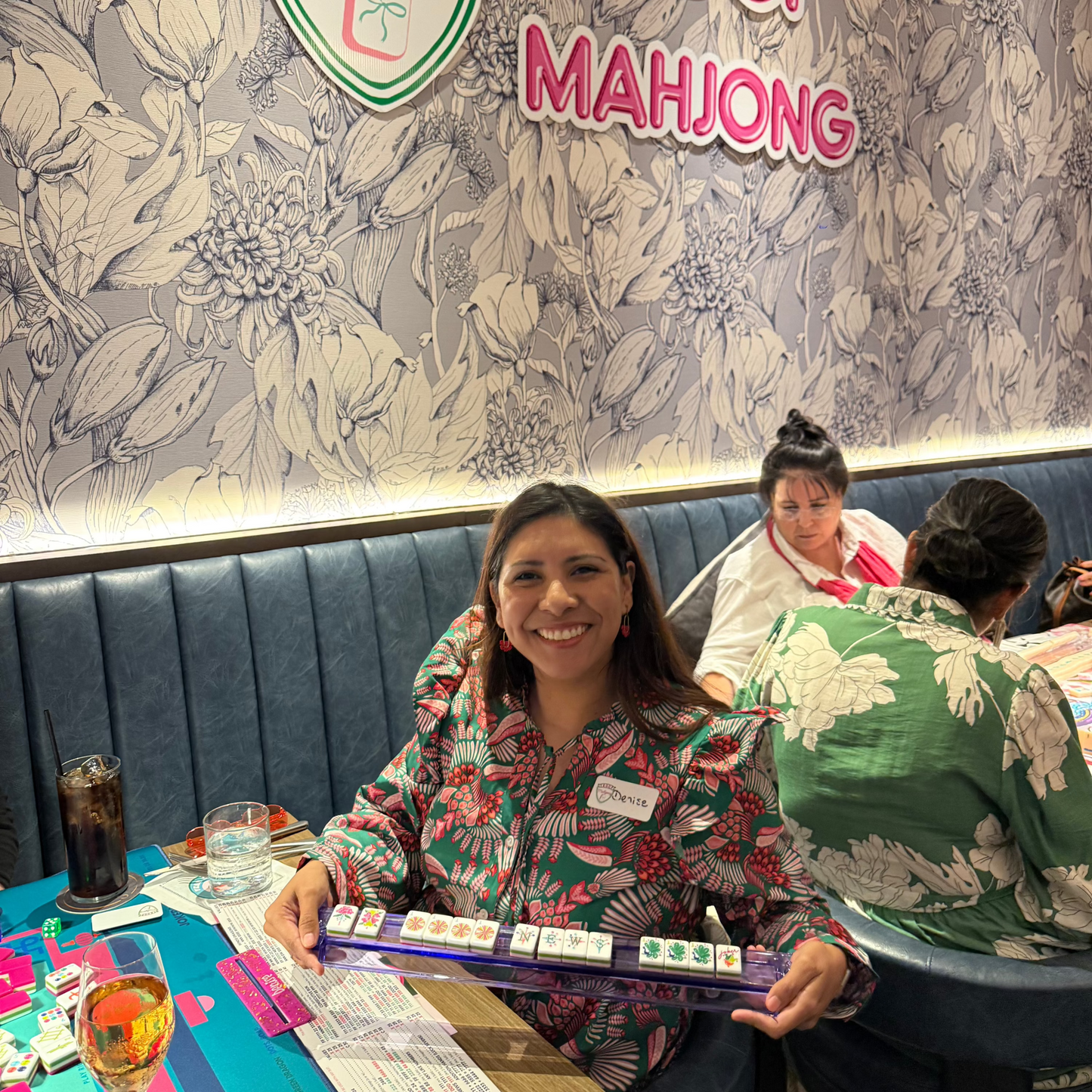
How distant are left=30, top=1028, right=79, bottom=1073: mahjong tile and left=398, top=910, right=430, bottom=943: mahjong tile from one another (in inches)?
14.1

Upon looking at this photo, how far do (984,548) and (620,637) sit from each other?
684 mm

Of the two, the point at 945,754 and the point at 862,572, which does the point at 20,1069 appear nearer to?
the point at 945,754

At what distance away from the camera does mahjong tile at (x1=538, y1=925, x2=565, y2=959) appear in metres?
1.04

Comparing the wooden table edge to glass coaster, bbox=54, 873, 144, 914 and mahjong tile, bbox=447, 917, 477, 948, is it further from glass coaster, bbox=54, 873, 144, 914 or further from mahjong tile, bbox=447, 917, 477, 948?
glass coaster, bbox=54, 873, 144, 914

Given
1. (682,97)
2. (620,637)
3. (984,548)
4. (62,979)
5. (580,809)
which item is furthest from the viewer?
(682,97)

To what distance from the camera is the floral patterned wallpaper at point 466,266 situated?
2.06 metres

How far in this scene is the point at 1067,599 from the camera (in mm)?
3555

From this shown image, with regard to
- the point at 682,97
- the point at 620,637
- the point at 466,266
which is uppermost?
the point at 682,97

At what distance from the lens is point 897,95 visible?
3.60m

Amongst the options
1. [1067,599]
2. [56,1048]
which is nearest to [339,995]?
[56,1048]

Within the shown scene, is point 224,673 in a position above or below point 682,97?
below

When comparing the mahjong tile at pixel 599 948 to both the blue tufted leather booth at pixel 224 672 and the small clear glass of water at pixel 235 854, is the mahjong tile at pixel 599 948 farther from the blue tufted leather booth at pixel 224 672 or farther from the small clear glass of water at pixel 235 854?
the blue tufted leather booth at pixel 224 672

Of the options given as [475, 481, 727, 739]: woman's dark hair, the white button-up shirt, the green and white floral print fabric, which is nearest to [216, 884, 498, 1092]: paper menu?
[475, 481, 727, 739]: woman's dark hair

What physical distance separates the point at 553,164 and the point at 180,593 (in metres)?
1.63
